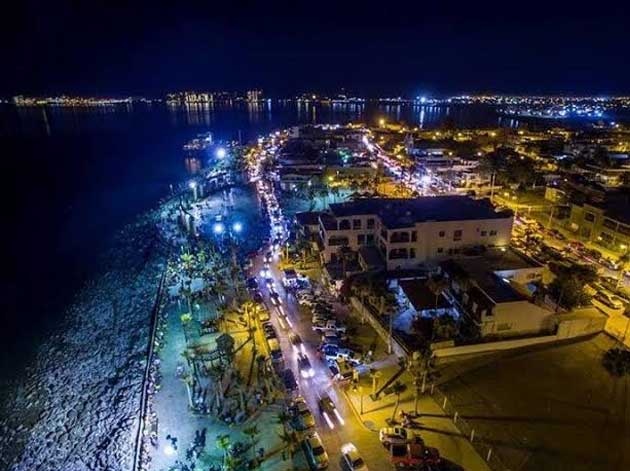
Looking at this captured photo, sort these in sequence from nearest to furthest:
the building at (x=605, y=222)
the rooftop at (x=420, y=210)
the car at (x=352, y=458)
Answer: the car at (x=352, y=458) < the rooftop at (x=420, y=210) < the building at (x=605, y=222)

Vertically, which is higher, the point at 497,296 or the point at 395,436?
the point at 497,296

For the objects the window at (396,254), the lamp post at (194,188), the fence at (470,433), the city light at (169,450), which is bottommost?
the city light at (169,450)

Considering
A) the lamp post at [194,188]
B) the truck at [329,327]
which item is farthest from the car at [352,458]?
the lamp post at [194,188]

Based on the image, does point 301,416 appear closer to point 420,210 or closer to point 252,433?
point 252,433

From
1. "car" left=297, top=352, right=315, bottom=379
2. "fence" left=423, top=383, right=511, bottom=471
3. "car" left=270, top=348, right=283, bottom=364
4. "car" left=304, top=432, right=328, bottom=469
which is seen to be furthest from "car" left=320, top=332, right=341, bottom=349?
"car" left=304, top=432, right=328, bottom=469

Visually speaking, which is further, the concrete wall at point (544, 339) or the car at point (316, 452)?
the concrete wall at point (544, 339)

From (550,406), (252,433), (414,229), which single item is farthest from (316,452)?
(414,229)

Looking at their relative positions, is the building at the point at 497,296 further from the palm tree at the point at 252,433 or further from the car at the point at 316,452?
the palm tree at the point at 252,433
